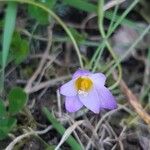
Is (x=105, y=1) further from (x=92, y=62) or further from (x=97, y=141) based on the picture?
(x=97, y=141)

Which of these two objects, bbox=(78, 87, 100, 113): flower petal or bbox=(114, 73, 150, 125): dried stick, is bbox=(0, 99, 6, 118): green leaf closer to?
bbox=(78, 87, 100, 113): flower petal

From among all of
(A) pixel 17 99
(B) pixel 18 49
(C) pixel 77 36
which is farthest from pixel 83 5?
(A) pixel 17 99

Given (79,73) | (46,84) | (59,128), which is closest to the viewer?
(79,73)

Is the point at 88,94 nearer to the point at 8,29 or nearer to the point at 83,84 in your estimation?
the point at 83,84

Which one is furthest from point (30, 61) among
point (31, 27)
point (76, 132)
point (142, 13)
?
point (142, 13)

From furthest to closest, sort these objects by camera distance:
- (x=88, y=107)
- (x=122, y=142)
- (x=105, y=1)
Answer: (x=105, y=1) → (x=122, y=142) → (x=88, y=107)

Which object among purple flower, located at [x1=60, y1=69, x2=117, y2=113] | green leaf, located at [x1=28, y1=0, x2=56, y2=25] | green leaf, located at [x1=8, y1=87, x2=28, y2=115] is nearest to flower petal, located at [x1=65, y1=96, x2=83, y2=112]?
purple flower, located at [x1=60, y1=69, x2=117, y2=113]
